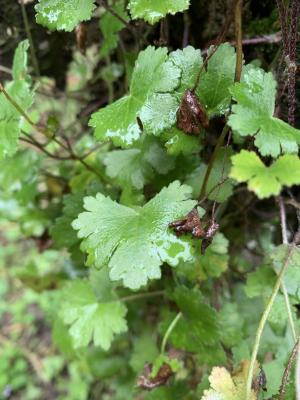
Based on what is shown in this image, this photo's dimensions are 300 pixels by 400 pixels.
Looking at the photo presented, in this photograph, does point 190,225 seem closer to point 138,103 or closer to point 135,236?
point 135,236

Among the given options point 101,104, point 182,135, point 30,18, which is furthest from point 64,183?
point 182,135

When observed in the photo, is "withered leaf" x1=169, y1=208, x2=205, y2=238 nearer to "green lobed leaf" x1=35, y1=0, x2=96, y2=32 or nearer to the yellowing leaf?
the yellowing leaf

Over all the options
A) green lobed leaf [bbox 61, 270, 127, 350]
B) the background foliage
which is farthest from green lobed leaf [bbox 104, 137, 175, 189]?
green lobed leaf [bbox 61, 270, 127, 350]

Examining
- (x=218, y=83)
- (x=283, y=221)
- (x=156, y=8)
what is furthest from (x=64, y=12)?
(x=283, y=221)

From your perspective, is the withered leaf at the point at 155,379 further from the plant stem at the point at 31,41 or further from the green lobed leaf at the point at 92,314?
the plant stem at the point at 31,41

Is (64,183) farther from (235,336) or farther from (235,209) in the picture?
(235,336)
